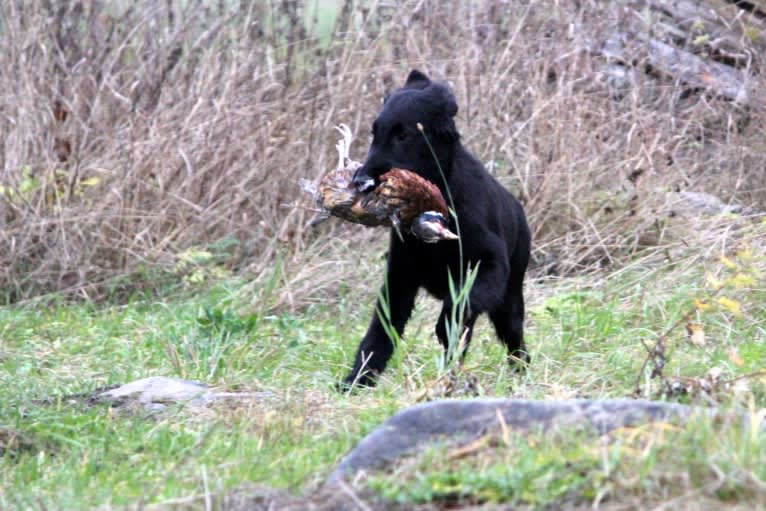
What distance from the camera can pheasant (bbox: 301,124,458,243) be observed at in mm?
4832

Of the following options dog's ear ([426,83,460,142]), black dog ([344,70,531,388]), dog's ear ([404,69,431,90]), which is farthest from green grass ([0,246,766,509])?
dog's ear ([404,69,431,90])

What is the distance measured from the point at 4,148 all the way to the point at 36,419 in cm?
368

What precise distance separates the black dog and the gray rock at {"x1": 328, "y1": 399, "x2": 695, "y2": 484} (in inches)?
67.5

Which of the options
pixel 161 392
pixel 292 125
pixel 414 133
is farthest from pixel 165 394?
pixel 292 125

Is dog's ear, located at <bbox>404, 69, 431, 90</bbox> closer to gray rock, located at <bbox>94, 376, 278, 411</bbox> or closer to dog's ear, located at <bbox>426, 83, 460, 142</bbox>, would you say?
dog's ear, located at <bbox>426, 83, 460, 142</bbox>

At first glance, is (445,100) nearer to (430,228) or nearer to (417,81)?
(417,81)

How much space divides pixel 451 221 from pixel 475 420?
1.99 metres

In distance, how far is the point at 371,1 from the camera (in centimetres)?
830

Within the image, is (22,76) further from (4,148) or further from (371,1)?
(371,1)

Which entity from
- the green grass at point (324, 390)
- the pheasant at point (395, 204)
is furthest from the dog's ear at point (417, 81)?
the green grass at point (324, 390)

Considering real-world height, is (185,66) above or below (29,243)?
above

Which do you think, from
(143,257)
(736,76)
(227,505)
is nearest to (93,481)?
(227,505)

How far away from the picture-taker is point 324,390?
4977mm

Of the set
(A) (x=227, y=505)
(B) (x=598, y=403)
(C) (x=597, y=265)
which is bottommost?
(C) (x=597, y=265)
